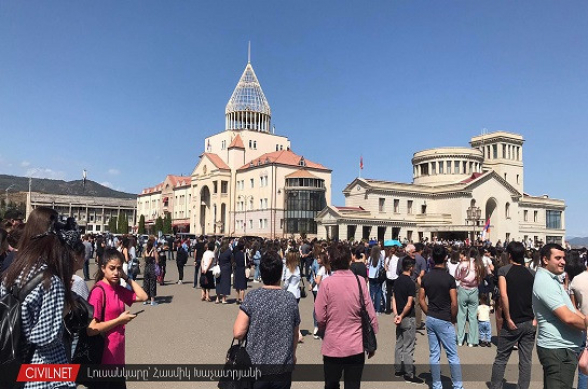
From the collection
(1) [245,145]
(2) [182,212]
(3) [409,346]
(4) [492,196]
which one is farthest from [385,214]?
(3) [409,346]

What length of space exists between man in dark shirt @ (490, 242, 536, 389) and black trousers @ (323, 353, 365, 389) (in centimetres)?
226

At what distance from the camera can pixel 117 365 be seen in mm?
4039

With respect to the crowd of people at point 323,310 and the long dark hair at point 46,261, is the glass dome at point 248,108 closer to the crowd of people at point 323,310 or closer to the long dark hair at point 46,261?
the crowd of people at point 323,310

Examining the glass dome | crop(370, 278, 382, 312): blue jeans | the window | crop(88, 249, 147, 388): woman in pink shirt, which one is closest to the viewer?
crop(88, 249, 147, 388): woman in pink shirt

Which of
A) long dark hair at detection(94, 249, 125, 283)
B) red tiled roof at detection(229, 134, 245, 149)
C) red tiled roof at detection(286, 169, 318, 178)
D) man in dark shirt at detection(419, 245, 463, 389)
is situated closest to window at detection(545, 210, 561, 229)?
red tiled roof at detection(286, 169, 318, 178)

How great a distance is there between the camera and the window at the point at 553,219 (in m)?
76.5

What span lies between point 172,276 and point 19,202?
419ft

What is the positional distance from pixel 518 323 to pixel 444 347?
96 cm

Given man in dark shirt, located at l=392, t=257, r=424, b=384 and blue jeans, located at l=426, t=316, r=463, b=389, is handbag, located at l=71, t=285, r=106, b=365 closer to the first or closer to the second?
blue jeans, located at l=426, t=316, r=463, b=389

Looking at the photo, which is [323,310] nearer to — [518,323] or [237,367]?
[237,367]

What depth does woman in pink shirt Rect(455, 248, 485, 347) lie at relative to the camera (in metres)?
9.33

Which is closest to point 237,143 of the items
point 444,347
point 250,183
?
point 250,183

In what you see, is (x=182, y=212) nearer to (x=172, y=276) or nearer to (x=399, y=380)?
(x=172, y=276)

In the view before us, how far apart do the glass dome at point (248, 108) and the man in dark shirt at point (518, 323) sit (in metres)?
69.7
